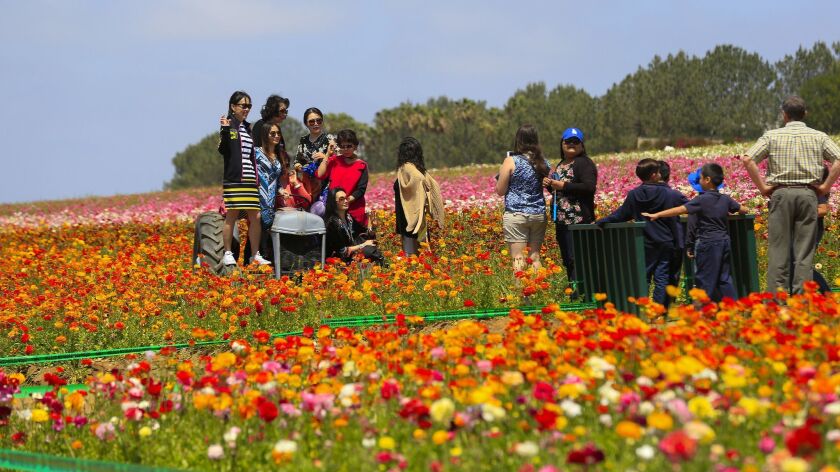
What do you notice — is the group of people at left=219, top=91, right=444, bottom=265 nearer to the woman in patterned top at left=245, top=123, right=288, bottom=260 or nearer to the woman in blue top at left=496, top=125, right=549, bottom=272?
the woman in patterned top at left=245, top=123, right=288, bottom=260

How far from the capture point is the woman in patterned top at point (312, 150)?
11.2 metres

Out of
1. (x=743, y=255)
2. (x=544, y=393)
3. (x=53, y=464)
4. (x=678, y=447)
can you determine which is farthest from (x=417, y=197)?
(x=678, y=447)

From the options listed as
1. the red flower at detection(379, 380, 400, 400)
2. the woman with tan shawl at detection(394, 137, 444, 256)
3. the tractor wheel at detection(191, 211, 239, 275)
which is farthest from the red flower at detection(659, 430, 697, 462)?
the tractor wheel at detection(191, 211, 239, 275)

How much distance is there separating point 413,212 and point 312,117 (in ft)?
4.42

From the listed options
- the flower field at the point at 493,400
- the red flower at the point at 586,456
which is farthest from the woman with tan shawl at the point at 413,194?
the red flower at the point at 586,456

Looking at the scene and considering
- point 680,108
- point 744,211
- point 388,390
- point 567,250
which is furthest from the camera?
point 680,108

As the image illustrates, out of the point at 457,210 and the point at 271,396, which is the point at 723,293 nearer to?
the point at 271,396

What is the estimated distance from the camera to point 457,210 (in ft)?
59.5

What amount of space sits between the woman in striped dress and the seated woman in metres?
0.72

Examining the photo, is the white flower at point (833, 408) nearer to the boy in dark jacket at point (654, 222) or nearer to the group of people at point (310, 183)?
the boy in dark jacket at point (654, 222)

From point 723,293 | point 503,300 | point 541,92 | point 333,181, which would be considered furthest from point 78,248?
point 541,92

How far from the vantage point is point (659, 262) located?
867 centimetres

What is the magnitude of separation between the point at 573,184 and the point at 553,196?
1.51 ft

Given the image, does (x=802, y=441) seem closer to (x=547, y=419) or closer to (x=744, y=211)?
(x=547, y=419)
